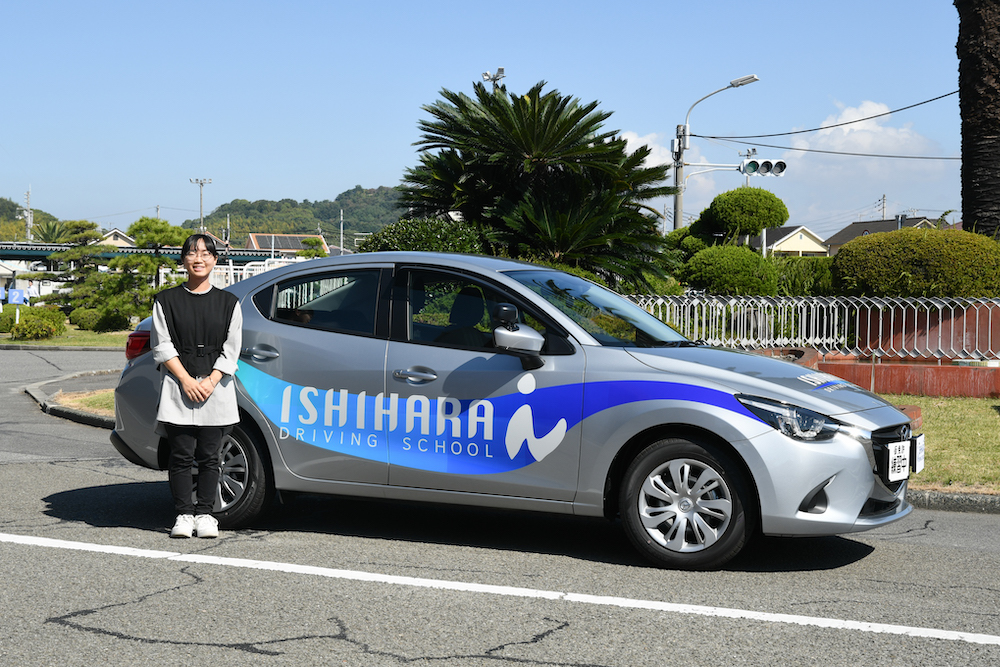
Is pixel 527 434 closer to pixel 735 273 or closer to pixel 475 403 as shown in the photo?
pixel 475 403

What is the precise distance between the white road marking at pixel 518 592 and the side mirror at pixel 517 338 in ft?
4.07

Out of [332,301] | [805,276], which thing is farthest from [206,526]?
[805,276]

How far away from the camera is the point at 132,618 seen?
14.0ft

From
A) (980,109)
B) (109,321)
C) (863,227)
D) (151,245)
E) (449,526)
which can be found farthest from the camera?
(863,227)

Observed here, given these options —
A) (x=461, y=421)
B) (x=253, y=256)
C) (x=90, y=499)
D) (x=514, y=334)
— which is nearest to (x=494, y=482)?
(x=461, y=421)

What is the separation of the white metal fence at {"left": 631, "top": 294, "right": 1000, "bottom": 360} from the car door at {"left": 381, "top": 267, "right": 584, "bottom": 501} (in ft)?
23.6

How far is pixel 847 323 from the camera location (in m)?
13.8

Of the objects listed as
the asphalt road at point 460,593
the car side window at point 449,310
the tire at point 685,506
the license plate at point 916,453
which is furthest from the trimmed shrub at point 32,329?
the license plate at point 916,453

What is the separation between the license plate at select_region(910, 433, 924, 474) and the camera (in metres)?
5.30

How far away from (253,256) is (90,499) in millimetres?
101306

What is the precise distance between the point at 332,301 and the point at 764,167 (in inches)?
996

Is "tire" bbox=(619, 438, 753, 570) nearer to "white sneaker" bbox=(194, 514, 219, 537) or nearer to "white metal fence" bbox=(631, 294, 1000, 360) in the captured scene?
"white sneaker" bbox=(194, 514, 219, 537)

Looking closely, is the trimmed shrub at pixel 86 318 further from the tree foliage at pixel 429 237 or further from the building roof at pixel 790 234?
the building roof at pixel 790 234

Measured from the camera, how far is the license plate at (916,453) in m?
5.30
